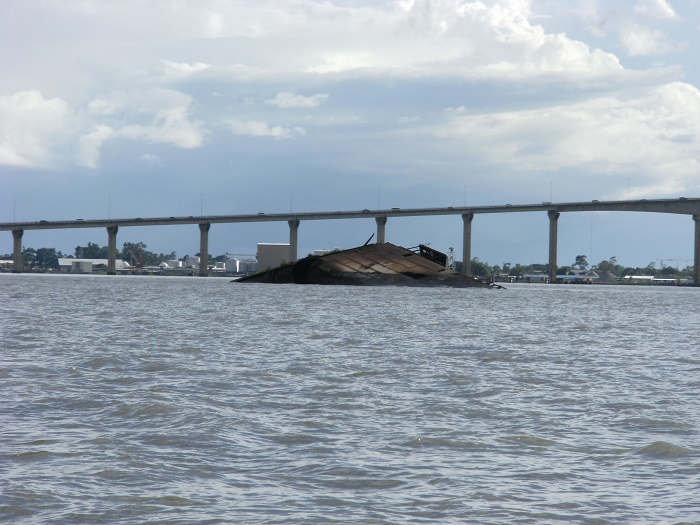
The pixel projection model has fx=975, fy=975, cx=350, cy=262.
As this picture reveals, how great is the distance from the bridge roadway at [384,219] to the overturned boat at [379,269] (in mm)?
38301

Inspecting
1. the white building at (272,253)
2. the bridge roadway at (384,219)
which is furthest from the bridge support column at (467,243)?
the white building at (272,253)

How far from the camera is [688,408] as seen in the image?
14195 millimetres

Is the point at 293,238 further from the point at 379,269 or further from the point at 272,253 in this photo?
the point at 379,269

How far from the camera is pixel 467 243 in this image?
14212 cm

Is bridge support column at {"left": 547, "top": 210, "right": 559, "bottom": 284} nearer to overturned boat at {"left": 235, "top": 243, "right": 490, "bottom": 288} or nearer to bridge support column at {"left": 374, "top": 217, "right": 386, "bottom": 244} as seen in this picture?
bridge support column at {"left": 374, "top": 217, "right": 386, "bottom": 244}

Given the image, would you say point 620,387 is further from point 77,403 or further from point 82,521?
point 82,521

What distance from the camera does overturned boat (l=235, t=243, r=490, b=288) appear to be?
95.9 metres

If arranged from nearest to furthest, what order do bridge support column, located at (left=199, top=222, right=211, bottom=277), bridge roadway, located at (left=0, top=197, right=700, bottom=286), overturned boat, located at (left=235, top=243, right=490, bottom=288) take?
1. overturned boat, located at (left=235, top=243, right=490, bottom=288)
2. bridge roadway, located at (left=0, top=197, right=700, bottom=286)
3. bridge support column, located at (left=199, top=222, right=211, bottom=277)

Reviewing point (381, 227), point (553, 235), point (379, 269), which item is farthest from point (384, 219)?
point (379, 269)

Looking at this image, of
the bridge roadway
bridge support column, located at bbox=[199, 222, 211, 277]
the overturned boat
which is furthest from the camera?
bridge support column, located at bbox=[199, 222, 211, 277]

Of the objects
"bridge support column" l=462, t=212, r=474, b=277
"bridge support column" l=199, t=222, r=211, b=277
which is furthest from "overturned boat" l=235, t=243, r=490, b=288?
"bridge support column" l=199, t=222, r=211, b=277

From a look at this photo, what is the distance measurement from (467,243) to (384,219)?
13.5m

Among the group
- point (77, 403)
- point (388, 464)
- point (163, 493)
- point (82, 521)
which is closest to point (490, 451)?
point (388, 464)

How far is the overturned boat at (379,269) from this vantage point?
95938 millimetres
